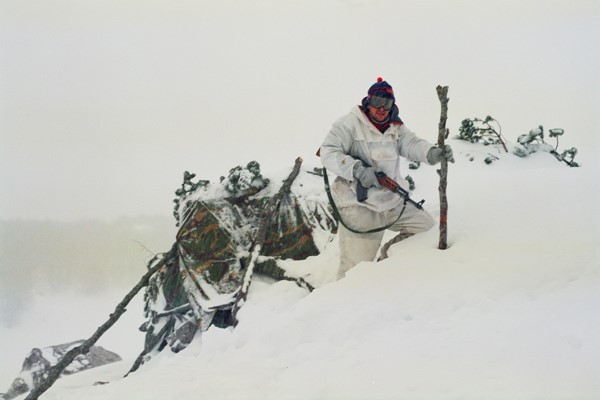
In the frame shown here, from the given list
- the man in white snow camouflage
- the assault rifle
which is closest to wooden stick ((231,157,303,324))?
the man in white snow camouflage

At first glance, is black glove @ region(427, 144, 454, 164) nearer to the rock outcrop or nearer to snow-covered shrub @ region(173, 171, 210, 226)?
snow-covered shrub @ region(173, 171, 210, 226)

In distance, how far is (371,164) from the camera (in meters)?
4.30

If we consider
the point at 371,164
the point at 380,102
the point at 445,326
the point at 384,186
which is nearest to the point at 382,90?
the point at 380,102

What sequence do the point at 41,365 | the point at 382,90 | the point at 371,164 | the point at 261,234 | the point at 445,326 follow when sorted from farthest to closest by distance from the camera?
the point at 41,365, the point at 261,234, the point at 371,164, the point at 382,90, the point at 445,326

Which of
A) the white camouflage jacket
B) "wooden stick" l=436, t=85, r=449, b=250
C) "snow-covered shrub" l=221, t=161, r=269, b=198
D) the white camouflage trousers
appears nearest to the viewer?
"wooden stick" l=436, t=85, r=449, b=250

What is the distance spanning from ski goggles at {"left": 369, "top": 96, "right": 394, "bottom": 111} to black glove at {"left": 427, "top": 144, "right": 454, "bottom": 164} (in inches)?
20.6

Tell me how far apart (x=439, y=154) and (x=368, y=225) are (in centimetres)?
87

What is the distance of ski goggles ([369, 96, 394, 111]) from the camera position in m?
4.09

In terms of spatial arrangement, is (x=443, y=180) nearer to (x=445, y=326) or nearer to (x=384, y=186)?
(x=384, y=186)

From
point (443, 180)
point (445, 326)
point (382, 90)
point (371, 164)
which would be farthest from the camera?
point (371, 164)

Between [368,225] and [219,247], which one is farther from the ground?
[368,225]

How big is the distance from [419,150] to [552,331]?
208 cm

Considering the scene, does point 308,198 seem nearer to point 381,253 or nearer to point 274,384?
point 381,253

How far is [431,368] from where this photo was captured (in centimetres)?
241
